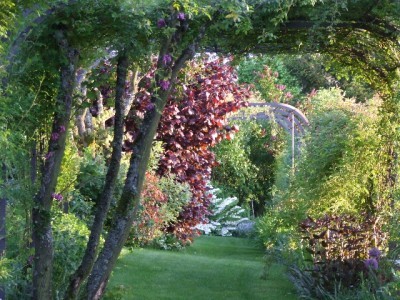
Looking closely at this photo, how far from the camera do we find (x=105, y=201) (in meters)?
5.11

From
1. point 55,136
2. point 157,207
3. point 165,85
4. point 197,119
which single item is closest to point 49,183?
point 55,136

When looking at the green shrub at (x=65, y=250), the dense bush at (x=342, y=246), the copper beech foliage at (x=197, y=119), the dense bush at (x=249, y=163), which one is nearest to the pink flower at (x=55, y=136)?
the green shrub at (x=65, y=250)

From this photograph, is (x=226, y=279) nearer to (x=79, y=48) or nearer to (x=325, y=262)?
(x=325, y=262)

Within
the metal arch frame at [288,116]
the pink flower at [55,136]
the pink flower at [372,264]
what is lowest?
the pink flower at [372,264]

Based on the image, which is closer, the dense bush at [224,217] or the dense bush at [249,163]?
the dense bush at [224,217]

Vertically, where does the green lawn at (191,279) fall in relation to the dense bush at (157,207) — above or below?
below

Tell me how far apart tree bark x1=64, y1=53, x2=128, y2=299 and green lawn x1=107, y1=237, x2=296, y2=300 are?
3.47 ft

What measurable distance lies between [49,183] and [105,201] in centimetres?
41

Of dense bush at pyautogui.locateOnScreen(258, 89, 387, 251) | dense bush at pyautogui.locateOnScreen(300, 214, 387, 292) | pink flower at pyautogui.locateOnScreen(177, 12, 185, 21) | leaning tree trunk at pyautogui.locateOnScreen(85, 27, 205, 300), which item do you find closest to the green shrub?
leaning tree trunk at pyautogui.locateOnScreen(85, 27, 205, 300)

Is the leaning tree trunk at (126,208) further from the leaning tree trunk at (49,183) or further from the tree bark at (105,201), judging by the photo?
the leaning tree trunk at (49,183)

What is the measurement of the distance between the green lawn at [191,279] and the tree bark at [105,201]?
3.47ft

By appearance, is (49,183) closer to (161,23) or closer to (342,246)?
(161,23)

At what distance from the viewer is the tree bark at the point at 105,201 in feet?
16.4

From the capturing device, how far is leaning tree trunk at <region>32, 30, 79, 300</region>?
195 inches
